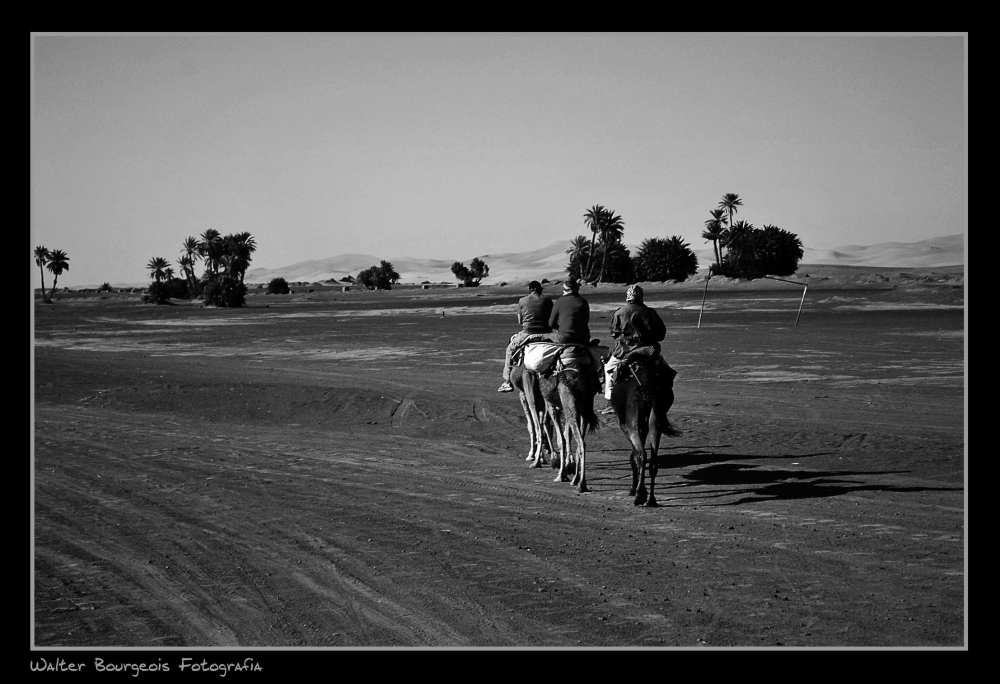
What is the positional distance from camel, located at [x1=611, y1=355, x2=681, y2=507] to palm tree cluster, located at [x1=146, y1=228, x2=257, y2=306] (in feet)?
234

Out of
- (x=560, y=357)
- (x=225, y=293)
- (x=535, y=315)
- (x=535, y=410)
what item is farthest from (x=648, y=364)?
(x=225, y=293)

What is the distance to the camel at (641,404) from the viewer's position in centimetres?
1197

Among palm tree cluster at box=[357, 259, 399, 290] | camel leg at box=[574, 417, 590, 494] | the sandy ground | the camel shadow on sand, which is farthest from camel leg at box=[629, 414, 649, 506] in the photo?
palm tree cluster at box=[357, 259, 399, 290]

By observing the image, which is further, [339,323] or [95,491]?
[339,323]

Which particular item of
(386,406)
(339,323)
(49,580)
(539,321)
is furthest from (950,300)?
(49,580)

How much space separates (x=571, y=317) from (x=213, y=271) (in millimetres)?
105809

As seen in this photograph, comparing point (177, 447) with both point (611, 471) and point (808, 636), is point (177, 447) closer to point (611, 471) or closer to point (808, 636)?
point (611, 471)

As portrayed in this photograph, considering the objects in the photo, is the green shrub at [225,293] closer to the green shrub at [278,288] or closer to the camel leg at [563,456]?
the green shrub at [278,288]

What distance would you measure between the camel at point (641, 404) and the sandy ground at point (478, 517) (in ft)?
2.61

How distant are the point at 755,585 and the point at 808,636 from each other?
1159 mm

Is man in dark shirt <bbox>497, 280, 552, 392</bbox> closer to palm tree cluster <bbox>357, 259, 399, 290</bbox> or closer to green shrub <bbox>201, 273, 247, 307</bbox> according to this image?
green shrub <bbox>201, 273, 247, 307</bbox>

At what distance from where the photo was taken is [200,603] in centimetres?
900

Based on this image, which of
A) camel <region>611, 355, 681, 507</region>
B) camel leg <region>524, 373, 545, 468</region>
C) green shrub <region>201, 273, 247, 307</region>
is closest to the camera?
camel <region>611, 355, 681, 507</region>

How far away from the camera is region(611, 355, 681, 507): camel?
1197cm
